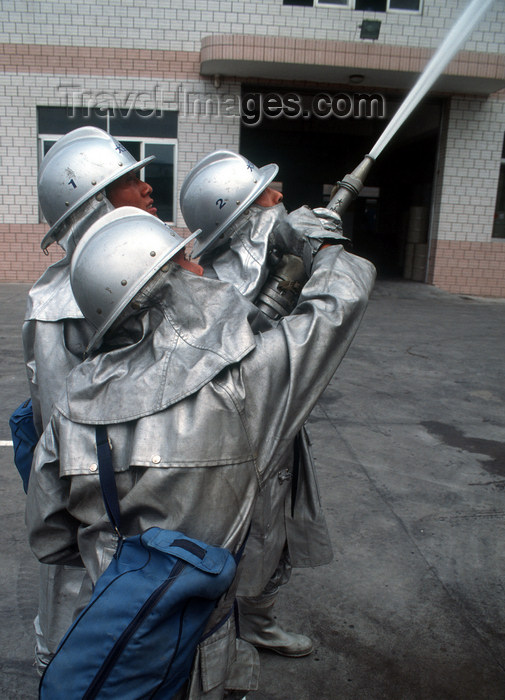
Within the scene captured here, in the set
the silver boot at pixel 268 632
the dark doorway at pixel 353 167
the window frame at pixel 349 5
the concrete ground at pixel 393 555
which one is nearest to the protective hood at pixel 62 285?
the silver boot at pixel 268 632

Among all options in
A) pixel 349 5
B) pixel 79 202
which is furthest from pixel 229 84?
pixel 79 202

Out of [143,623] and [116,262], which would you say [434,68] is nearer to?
[116,262]

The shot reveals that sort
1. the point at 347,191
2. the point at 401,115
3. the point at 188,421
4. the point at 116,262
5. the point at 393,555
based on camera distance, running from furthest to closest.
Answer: the point at 393,555 → the point at 401,115 → the point at 347,191 → the point at 116,262 → the point at 188,421

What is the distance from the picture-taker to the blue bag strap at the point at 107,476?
127 cm

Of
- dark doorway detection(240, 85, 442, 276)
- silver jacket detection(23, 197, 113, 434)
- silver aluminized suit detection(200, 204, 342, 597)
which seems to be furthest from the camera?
dark doorway detection(240, 85, 442, 276)

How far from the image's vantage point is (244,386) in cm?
134

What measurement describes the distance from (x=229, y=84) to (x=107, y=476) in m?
10.8

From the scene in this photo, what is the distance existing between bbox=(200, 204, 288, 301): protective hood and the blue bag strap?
1140mm

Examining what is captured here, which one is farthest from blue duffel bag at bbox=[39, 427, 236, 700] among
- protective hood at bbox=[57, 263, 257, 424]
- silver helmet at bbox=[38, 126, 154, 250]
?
silver helmet at bbox=[38, 126, 154, 250]

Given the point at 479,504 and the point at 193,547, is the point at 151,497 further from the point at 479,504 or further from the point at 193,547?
the point at 479,504

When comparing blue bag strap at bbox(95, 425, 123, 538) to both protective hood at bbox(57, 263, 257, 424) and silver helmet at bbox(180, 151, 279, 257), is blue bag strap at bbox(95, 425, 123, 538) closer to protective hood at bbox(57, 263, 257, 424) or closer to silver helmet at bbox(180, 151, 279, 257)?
protective hood at bbox(57, 263, 257, 424)

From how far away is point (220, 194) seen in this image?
245 centimetres

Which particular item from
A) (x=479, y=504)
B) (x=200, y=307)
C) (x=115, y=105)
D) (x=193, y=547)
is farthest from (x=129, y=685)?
(x=115, y=105)

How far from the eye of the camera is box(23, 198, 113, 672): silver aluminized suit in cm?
191
